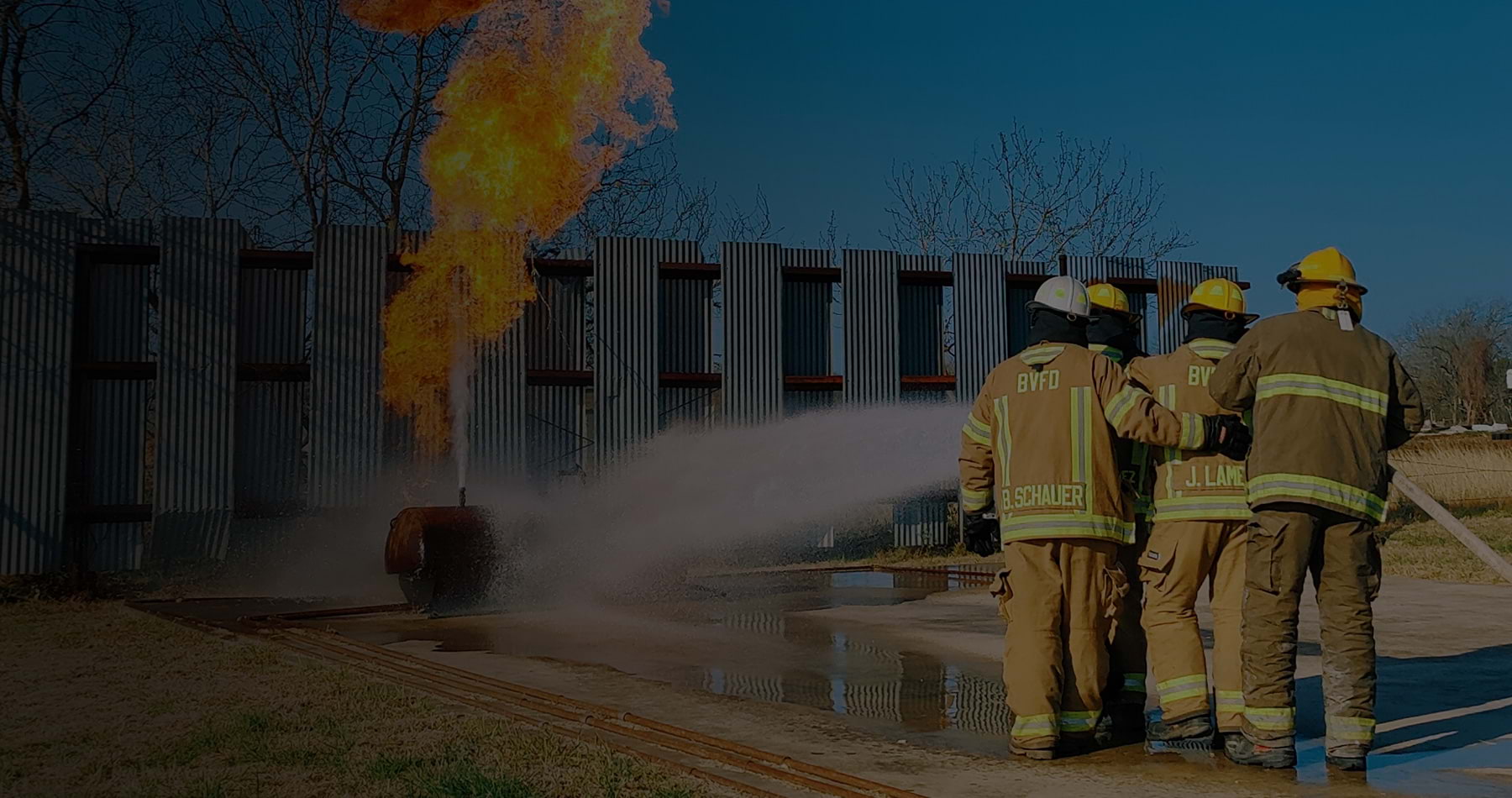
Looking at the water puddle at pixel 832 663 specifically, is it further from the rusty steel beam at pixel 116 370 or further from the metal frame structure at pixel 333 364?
the rusty steel beam at pixel 116 370

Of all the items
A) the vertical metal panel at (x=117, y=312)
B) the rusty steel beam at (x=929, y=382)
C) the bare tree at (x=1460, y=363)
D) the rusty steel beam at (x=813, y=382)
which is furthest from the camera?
the bare tree at (x=1460, y=363)

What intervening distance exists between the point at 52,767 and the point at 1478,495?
916 inches

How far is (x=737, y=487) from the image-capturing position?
50.2 feet

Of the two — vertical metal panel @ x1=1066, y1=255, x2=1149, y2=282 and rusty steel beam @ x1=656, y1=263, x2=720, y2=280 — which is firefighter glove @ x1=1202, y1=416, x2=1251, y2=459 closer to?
rusty steel beam @ x1=656, y1=263, x2=720, y2=280

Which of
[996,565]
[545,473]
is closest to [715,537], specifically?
[545,473]

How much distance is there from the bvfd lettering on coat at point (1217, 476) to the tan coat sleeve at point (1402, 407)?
0.64m

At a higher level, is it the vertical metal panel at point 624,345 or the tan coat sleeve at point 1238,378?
the vertical metal panel at point 624,345

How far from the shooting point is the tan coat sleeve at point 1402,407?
529 centimetres

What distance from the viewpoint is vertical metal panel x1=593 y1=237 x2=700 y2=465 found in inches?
687

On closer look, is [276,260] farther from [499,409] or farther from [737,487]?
[737,487]

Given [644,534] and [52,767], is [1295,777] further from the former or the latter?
[644,534]

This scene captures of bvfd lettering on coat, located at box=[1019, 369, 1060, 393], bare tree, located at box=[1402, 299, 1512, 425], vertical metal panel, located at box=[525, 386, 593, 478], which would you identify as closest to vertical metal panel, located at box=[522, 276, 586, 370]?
vertical metal panel, located at box=[525, 386, 593, 478]

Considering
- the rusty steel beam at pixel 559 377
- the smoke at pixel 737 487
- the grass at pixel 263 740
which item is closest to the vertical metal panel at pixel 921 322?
the smoke at pixel 737 487

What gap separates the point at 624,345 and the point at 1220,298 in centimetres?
1250
